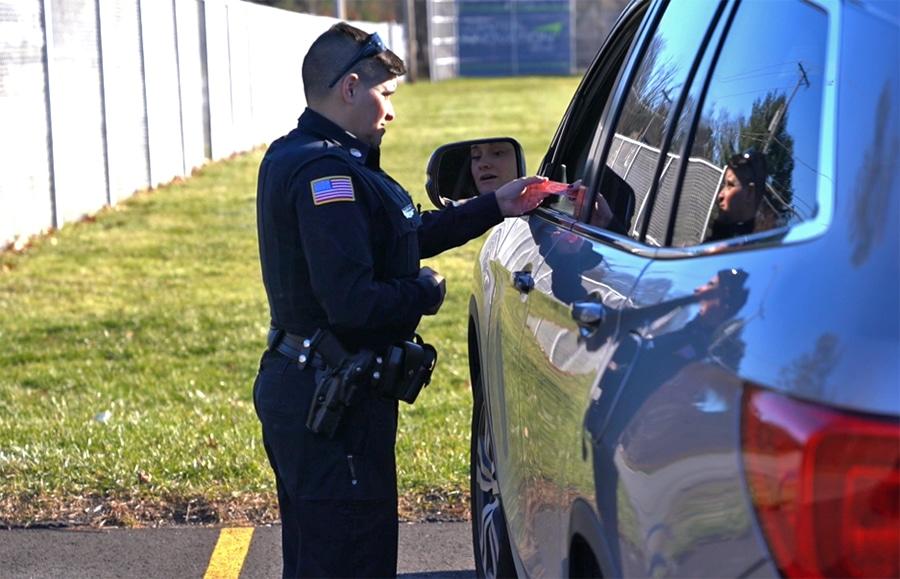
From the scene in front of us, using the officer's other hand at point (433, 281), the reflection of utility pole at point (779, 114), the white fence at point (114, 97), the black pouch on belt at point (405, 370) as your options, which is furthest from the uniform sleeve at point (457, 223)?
the white fence at point (114, 97)

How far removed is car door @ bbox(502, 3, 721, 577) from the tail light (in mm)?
568

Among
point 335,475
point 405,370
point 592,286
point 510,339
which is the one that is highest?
point 592,286

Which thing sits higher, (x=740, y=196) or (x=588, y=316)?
(x=740, y=196)

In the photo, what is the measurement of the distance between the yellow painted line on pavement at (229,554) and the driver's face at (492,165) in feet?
5.39

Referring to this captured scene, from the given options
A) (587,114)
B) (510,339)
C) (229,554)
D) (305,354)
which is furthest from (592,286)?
(229,554)

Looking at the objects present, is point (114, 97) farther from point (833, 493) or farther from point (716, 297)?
point (833, 493)

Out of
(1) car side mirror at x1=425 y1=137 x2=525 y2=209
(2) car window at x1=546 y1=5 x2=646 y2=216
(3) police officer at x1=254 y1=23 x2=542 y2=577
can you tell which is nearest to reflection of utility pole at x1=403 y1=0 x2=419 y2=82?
(1) car side mirror at x1=425 y1=137 x2=525 y2=209

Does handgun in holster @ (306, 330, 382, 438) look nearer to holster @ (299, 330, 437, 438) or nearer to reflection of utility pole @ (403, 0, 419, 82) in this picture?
holster @ (299, 330, 437, 438)

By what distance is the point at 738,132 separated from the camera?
2502 mm

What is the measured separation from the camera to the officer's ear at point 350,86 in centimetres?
377

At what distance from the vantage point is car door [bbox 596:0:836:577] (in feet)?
6.15

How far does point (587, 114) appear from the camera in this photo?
3994 mm

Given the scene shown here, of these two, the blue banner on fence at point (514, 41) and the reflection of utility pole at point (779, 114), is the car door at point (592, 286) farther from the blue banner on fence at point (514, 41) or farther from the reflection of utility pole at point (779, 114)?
the blue banner on fence at point (514, 41)

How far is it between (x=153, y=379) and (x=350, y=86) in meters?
4.53
